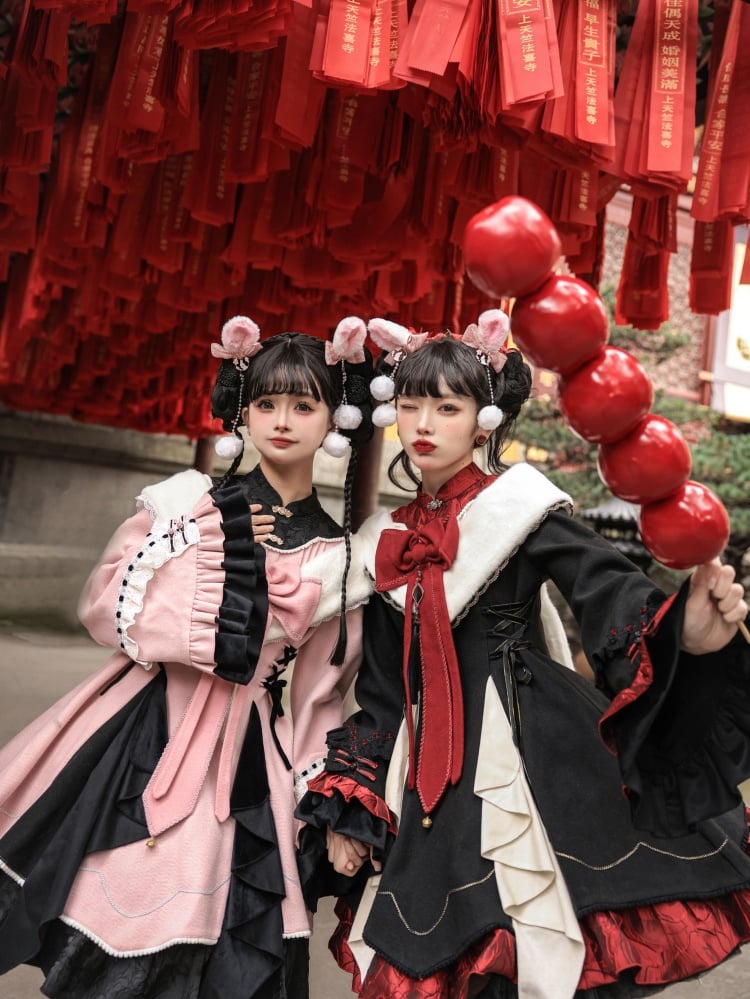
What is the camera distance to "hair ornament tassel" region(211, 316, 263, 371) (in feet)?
5.62

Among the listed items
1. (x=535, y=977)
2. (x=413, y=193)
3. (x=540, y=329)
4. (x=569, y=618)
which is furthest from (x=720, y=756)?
(x=569, y=618)

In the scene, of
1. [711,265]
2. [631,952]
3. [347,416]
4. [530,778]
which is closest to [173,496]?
[347,416]

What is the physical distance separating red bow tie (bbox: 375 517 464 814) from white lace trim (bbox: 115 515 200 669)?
0.36 meters

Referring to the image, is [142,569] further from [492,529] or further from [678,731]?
[678,731]

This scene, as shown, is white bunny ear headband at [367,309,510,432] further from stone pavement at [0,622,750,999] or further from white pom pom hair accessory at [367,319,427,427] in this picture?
stone pavement at [0,622,750,999]

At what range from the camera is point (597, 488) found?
6.66 m

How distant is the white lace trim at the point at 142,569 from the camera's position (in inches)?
58.7

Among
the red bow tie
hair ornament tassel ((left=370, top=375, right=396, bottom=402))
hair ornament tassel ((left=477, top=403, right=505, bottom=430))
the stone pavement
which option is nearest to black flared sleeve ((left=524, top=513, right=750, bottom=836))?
the red bow tie

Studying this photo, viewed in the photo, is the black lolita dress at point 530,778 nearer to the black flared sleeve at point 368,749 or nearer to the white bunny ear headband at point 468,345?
the black flared sleeve at point 368,749

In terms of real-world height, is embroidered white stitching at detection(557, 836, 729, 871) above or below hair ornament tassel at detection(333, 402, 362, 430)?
below

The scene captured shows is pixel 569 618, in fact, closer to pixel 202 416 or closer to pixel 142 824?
pixel 202 416

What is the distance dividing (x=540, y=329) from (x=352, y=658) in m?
0.85

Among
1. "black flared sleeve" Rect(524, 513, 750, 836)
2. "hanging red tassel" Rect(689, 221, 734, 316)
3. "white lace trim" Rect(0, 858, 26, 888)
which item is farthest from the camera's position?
"hanging red tassel" Rect(689, 221, 734, 316)

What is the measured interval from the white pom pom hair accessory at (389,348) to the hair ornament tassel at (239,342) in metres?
0.24
